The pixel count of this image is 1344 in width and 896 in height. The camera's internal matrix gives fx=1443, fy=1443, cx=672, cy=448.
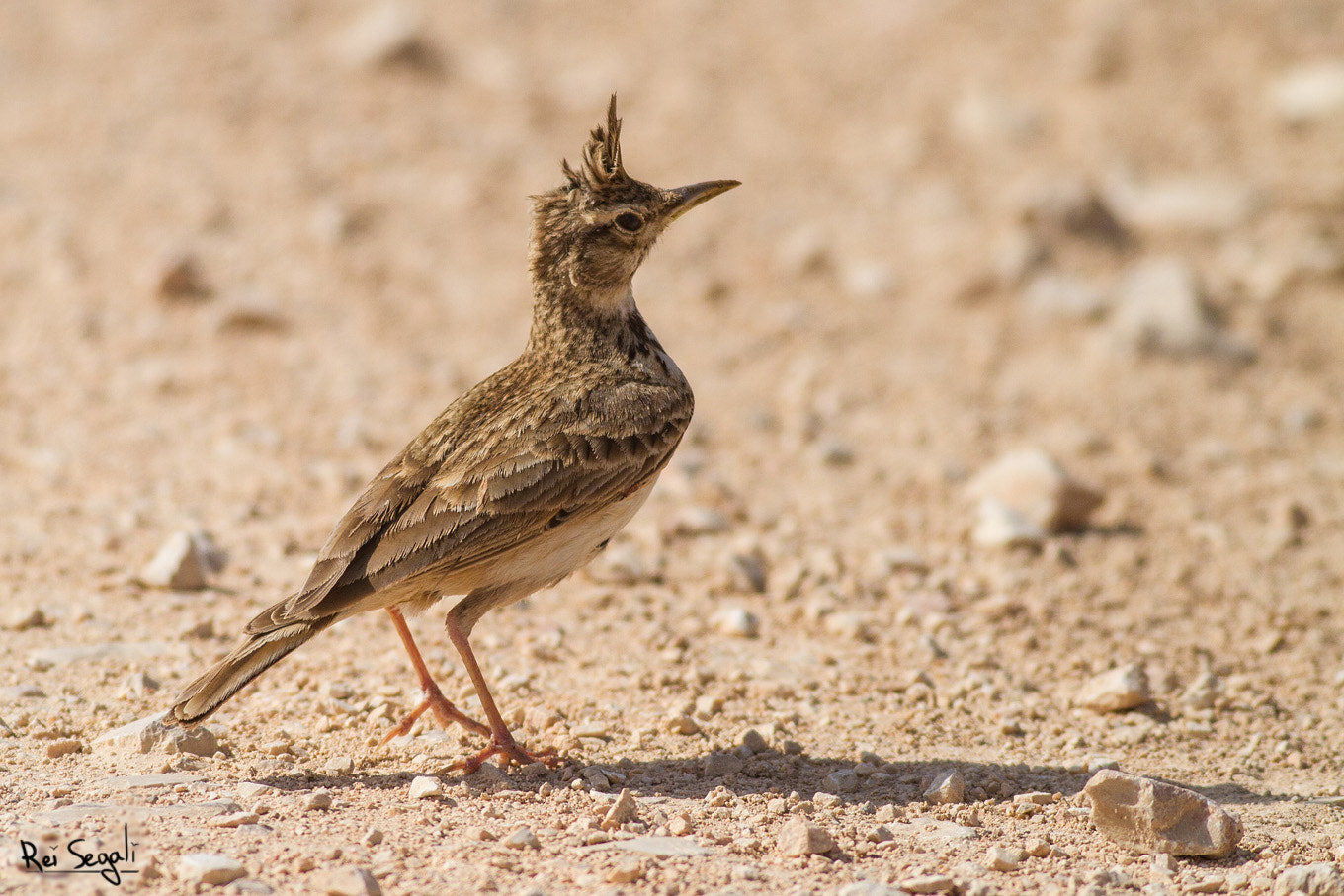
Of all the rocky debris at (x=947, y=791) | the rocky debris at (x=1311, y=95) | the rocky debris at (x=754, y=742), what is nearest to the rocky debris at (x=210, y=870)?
the rocky debris at (x=754, y=742)

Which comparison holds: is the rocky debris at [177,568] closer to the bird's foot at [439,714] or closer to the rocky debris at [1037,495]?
the bird's foot at [439,714]

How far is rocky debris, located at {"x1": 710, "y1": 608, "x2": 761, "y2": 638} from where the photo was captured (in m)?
6.89

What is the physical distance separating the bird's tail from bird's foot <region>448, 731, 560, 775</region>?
729 mm

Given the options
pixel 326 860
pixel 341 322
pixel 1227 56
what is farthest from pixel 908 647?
pixel 1227 56

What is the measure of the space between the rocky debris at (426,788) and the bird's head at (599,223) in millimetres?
2156

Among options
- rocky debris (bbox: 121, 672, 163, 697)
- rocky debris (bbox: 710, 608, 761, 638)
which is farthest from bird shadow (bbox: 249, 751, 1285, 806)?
rocky debris (bbox: 710, 608, 761, 638)

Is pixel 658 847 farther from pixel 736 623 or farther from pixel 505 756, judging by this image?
pixel 736 623

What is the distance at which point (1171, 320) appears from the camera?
10102 millimetres

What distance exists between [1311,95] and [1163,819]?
10.3 meters

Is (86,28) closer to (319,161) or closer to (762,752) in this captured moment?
(319,161)

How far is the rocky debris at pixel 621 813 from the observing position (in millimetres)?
4824

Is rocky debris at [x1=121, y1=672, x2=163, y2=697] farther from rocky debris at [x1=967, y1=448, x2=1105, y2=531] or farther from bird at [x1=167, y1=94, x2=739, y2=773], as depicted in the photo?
rocky debris at [x1=967, y1=448, x2=1105, y2=531]

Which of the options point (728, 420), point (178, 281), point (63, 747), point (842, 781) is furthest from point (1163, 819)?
point (178, 281)

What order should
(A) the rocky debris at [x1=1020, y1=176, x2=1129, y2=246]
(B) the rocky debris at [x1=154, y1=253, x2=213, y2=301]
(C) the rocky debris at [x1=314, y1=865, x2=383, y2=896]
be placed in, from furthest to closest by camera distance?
1. (A) the rocky debris at [x1=1020, y1=176, x2=1129, y2=246]
2. (B) the rocky debris at [x1=154, y1=253, x2=213, y2=301]
3. (C) the rocky debris at [x1=314, y1=865, x2=383, y2=896]
